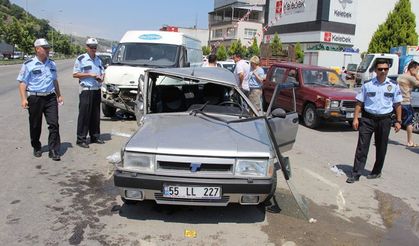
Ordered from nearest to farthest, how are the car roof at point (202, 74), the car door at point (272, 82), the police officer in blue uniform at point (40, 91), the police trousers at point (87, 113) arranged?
the car roof at point (202, 74), the police officer in blue uniform at point (40, 91), the police trousers at point (87, 113), the car door at point (272, 82)

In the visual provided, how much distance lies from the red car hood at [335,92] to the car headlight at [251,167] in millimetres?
7316

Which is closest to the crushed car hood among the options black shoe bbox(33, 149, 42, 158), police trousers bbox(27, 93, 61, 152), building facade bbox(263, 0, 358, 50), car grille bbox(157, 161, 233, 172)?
car grille bbox(157, 161, 233, 172)

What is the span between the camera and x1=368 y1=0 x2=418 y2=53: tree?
36406 millimetres

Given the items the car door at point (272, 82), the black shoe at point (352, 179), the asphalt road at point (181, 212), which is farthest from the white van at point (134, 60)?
the black shoe at point (352, 179)

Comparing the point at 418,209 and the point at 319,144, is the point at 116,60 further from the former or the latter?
the point at 418,209

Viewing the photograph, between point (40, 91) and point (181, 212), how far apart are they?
3.43 meters

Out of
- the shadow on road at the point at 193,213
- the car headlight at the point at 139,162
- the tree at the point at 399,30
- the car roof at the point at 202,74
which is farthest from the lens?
the tree at the point at 399,30

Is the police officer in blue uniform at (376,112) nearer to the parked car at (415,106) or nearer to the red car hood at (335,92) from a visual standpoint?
the red car hood at (335,92)

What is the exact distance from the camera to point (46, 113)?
7.21 metres

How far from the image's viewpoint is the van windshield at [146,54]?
11758mm

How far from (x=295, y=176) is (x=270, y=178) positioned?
8.13ft

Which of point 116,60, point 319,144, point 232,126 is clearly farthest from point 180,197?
point 116,60

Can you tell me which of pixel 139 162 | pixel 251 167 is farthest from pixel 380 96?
pixel 139 162

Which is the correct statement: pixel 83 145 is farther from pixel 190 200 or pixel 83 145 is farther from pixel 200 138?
pixel 190 200
